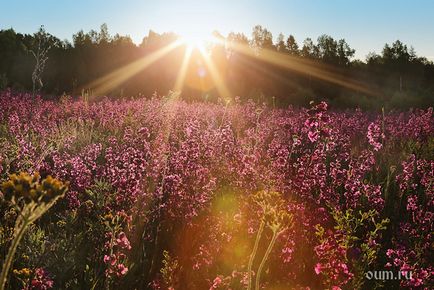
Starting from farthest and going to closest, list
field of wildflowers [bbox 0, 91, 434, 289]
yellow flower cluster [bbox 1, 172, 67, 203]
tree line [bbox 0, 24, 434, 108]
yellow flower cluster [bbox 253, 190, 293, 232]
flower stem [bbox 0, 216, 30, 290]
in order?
tree line [bbox 0, 24, 434, 108] → field of wildflowers [bbox 0, 91, 434, 289] → yellow flower cluster [bbox 253, 190, 293, 232] → yellow flower cluster [bbox 1, 172, 67, 203] → flower stem [bbox 0, 216, 30, 290]

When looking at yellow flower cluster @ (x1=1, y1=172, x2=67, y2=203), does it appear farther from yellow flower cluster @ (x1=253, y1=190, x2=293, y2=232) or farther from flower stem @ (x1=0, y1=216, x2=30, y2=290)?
yellow flower cluster @ (x1=253, y1=190, x2=293, y2=232)

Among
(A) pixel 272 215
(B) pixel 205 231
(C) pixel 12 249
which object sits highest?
(C) pixel 12 249

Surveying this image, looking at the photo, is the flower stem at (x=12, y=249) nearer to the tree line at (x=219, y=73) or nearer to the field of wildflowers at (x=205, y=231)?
the field of wildflowers at (x=205, y=231)

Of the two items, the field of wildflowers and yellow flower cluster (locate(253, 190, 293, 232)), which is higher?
yellow flower cluster (locate(253, 190, 293, 232))

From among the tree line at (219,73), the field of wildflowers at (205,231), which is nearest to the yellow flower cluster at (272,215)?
the field of wildflowers at (205,231)

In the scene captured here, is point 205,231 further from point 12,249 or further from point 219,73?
point 219,73

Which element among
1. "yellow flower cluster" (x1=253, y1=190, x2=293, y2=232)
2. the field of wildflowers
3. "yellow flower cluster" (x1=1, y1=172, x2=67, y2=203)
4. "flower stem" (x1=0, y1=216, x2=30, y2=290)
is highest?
"yellow flower cluster" (x1=1, y1=172, x2=67, y2=203)

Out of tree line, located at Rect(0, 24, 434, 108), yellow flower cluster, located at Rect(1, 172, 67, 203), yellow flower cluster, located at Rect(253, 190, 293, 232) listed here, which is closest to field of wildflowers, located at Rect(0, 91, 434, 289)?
yellow flower cluster, located at Rect(253, 190, 293, 232)

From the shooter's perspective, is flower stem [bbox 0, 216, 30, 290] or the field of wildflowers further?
the field of wildflowers

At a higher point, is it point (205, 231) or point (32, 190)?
point (32, 190)

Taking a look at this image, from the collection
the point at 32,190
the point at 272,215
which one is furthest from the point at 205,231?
the point at 32,190

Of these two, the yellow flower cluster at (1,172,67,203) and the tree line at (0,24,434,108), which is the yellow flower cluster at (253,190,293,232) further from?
the tree line at (0,24,434,108)

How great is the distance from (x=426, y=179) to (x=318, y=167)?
1259 millimetres

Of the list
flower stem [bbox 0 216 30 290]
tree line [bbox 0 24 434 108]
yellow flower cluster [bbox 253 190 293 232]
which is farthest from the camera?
tree line [bbox 0 24 434 108]
